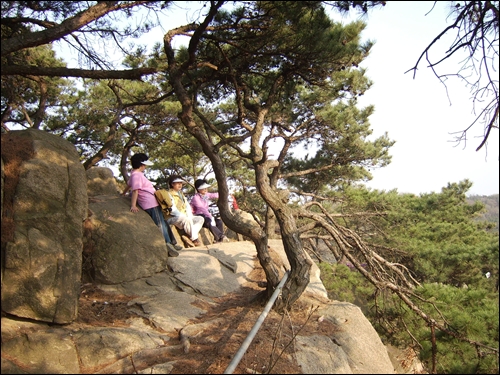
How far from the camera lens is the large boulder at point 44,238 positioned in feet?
12.7

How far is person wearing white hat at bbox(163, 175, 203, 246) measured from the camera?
7.42 metres

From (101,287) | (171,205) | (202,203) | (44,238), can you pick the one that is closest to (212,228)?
(202,203)

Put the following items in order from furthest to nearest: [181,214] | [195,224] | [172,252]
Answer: [195,224] < [181,214] < [172,252]

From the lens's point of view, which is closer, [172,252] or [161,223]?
[172,252]

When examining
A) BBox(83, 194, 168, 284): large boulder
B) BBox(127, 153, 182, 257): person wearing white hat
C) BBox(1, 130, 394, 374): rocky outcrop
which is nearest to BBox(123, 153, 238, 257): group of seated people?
BBox(127, 153, 182, 257): person wearing white hat

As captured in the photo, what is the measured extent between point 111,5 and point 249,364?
174 inches

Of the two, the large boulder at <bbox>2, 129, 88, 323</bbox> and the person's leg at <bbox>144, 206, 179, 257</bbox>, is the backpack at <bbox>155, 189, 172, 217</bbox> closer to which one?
the person's leg at <bbox>144, 206, 179, 257</bbox>

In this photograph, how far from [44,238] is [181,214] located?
3.50 m

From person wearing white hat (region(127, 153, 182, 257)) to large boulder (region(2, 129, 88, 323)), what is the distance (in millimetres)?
1697

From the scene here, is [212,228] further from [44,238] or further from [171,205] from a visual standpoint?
[44,238]

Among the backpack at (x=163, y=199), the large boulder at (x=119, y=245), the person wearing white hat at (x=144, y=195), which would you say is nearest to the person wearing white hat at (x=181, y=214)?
the backpack at (x=163, y=199)

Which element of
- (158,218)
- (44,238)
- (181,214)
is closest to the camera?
(44,238)

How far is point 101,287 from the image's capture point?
538 cm

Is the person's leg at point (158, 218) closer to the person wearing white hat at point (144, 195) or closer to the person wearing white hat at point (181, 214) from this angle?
the person wearing white hat at point (144, 195)
